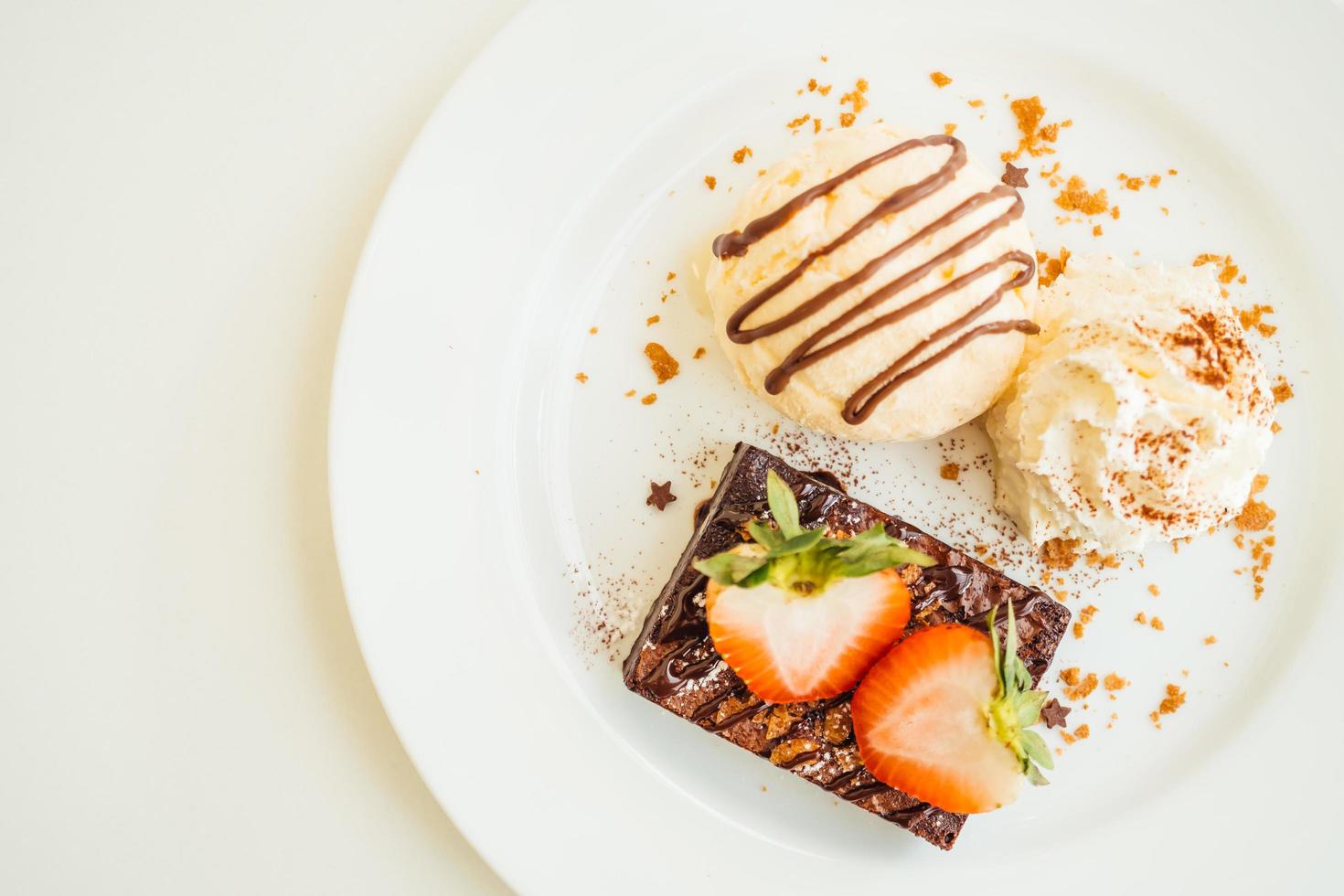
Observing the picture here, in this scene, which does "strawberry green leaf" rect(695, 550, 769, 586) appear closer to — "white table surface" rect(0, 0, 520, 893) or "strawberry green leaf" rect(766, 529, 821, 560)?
"strawberry green leaf" rect(766, 529, 821, 560)

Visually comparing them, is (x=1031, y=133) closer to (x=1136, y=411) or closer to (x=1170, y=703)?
(x=1136, y=411)

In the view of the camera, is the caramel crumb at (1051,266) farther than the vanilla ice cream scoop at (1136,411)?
Yes

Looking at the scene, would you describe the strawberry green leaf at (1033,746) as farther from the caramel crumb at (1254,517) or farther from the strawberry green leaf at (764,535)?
the caramel crumb at (1254,517)

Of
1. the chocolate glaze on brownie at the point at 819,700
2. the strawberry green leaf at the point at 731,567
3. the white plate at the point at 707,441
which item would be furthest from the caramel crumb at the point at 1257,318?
the strawberry green leaf at the point at 731,567

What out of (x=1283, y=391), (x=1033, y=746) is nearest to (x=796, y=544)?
A: (x=1033, y=746)

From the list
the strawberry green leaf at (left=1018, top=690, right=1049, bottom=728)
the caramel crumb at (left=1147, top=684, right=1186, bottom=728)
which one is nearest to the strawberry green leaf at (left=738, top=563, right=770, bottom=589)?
the strawberry green leaf at (left=1018, top=690, right=1049, bottom=728)
